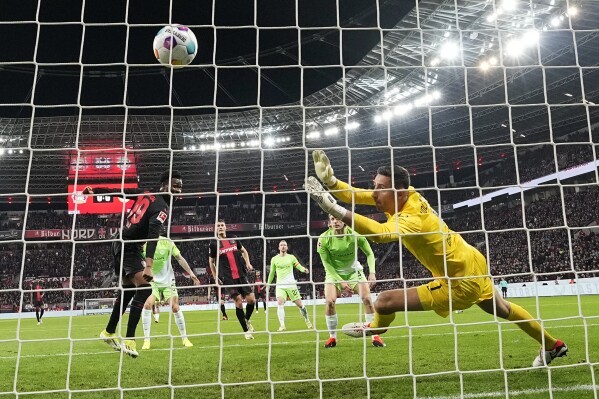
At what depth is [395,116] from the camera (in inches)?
1019

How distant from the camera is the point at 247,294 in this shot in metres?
9.83

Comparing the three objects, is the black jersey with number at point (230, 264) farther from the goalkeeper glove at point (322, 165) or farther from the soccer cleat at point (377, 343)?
the goalkeeper glove at point (322, 165)

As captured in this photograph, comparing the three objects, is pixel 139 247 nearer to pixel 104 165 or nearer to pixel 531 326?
pixel 531 326

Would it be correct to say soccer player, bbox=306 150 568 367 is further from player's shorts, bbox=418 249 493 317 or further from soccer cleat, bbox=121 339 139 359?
soccer cleat, bbox=121 339 139 359

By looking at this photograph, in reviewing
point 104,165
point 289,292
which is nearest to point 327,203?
point 289,292

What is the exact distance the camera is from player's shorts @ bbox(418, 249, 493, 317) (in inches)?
194

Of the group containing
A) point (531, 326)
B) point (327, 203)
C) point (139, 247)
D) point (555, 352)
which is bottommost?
point (555, 352)

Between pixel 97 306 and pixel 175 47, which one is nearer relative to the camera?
pixel 175 47

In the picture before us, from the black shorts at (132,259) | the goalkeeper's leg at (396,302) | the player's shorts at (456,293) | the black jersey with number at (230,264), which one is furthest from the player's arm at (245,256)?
the player's shorts at (456,293)

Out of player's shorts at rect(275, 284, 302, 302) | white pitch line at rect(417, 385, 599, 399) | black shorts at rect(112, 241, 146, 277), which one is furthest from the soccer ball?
player's shorts at rect(275, 284, 302, 302)

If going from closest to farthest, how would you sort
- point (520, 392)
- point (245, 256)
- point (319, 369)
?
1. point (520, 392)
2. point (319, 369)
3. point (245, 256)

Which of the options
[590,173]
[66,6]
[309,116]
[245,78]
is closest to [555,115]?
[590,173]

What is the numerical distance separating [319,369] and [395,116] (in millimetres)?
21659

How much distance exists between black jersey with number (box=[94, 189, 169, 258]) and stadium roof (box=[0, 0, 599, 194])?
45.8 ft
